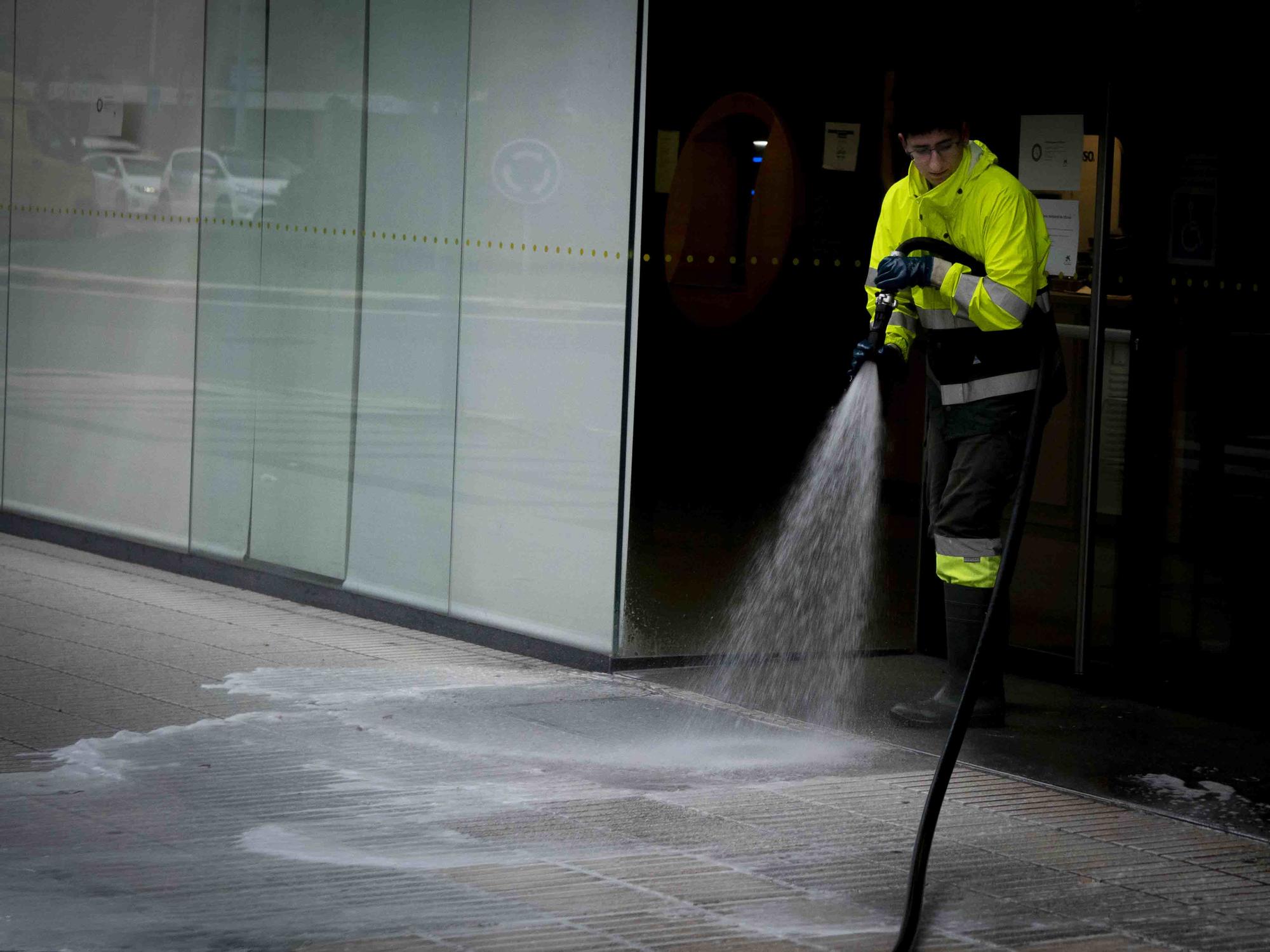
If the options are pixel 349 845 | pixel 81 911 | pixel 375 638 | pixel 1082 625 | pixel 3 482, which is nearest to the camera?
pixel 81 911

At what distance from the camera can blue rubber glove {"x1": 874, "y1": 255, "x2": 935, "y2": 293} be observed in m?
6.20

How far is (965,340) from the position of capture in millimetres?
6625

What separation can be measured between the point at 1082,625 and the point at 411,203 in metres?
3.32

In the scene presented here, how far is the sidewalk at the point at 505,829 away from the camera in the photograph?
455cm

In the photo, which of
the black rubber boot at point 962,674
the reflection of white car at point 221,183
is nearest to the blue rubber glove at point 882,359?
the black rubber boot at point 962,674

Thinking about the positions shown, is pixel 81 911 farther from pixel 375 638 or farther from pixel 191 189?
pixel 191 189

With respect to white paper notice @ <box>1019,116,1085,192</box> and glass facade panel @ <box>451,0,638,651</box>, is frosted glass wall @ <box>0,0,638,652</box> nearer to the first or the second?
glass facade panel @ <box>451,0,638,651</box>

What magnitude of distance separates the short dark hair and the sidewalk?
2085mm

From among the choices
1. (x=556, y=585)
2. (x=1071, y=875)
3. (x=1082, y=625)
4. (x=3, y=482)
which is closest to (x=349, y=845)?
(x=1071, y=875)

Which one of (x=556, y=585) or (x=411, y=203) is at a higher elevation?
(x=411, y=203)

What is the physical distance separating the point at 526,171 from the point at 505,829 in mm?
3301

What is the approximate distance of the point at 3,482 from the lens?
11.0 m

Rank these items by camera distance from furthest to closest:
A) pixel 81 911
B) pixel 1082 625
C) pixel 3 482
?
1. pixel 3 482
2. pixel 1082 625
3. pixel 81 911

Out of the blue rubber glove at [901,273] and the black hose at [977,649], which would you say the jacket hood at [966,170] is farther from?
the blue rubber glove at [901,273]
